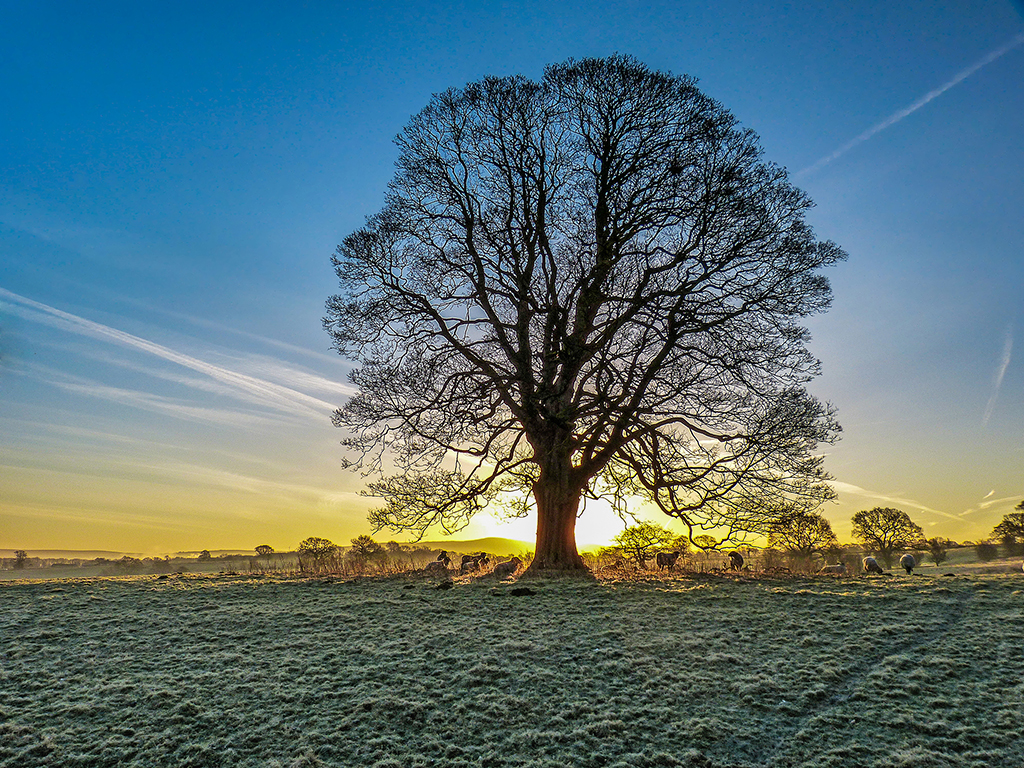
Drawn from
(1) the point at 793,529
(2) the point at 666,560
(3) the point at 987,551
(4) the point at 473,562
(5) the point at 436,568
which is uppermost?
(1) the point at 793,529

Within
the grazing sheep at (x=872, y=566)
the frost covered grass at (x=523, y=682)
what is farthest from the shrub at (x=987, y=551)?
the frost covered grass at (x=523, y=682)

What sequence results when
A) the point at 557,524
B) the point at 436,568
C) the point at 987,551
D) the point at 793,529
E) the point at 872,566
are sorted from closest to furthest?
the point at 793,529
the point at 557,524
the point at 436,568
the point at 872,566
the point at 987,551

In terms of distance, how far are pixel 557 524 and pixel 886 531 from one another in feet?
63.6

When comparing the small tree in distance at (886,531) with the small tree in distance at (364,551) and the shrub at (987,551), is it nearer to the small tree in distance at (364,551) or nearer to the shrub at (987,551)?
the shrub at (987,551)

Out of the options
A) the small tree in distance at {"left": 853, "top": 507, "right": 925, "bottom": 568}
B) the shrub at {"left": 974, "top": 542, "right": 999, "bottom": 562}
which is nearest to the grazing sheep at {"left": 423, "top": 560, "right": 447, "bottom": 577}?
the small tree in distance at {"left": 853, "top": 507, "right": 925, "bottom": 568}

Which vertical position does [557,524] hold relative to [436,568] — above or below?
above

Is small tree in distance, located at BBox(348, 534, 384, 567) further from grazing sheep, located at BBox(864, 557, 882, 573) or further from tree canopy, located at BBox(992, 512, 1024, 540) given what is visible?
tree canopy, located at BBox(992, 512, 1024, 540)

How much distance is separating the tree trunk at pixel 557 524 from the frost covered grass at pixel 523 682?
3674 mm

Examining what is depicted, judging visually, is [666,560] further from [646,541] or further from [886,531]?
[886,531]

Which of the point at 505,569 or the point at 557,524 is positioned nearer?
the point at 505,569

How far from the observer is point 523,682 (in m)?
6.12

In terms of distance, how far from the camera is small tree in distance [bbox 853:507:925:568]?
24.6m

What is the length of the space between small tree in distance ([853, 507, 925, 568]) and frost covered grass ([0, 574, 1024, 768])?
658 inches

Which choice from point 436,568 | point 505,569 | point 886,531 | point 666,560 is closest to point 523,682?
point 505,569
